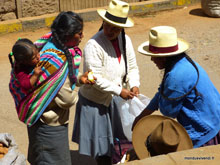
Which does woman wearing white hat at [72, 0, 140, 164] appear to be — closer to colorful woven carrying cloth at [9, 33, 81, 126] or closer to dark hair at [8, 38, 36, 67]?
colorful woven carrying cloth at [9, 33, 81, 126]

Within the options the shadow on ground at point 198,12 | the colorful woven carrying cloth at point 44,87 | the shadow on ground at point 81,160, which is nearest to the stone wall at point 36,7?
the shadow on ground at point 198,12

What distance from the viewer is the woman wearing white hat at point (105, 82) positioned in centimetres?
416

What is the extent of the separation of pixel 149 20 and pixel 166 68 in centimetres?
661

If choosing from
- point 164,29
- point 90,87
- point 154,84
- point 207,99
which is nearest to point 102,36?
point 90,87

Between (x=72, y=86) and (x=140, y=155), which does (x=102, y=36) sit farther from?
(x=140, y=155)

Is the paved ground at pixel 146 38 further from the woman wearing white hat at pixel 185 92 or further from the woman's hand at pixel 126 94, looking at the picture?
the woman wearing white hat at pixel 185 92

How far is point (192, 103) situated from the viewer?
354cm

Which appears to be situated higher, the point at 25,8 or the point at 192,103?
the point at 192,103

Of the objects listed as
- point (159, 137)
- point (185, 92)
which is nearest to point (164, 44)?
point (185, 92)

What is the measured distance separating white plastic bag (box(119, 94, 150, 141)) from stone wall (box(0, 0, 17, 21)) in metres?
5.57

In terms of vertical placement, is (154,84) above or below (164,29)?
below

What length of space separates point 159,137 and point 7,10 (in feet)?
22.5

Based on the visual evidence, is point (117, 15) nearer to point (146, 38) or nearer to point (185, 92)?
point (185, 92)

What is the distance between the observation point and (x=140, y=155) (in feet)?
11.4
